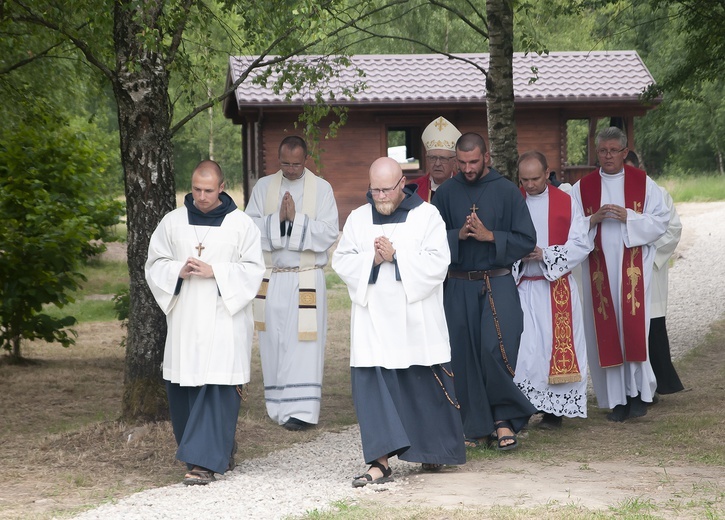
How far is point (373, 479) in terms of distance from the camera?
255 inches

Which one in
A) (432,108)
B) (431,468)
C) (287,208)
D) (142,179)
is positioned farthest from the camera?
(432,108)

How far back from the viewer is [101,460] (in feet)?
24.6

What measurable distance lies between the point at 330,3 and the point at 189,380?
354 centimetres

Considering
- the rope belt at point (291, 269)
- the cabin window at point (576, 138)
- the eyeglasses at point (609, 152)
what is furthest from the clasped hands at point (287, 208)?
the cabin window at point (576, 138)

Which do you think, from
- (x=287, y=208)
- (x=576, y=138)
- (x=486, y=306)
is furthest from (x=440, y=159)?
(x=576, y=138)

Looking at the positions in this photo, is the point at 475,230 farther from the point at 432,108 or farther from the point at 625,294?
the point at 432,108

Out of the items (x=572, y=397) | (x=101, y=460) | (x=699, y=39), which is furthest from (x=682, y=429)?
(x=699, y=39)

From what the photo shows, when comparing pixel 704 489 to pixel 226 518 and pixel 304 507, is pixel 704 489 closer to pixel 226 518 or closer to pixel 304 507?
pixel 304 507

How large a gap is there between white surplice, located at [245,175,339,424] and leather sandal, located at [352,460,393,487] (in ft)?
8.02

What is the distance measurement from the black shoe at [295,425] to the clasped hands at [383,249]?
253 cm

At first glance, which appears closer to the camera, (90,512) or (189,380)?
(90,512)

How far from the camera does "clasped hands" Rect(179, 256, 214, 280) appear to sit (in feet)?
22.6

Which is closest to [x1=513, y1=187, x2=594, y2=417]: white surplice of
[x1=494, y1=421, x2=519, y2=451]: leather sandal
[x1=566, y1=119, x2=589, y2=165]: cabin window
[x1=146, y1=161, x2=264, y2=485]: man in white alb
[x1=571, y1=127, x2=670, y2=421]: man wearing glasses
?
[x1=571, y1=127, x2=670, y2=421]: man wearing glasses

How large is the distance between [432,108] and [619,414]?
17.0 metres
